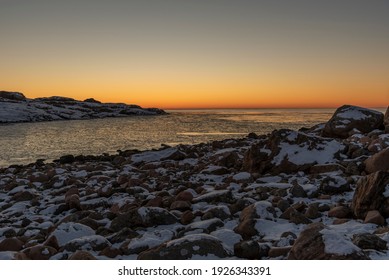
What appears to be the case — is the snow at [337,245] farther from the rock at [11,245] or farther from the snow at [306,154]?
the snow at [306,154]

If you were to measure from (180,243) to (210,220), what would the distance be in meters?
1.42

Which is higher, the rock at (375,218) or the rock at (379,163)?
the rock at (379,163)

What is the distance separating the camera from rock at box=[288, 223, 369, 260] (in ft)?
12.1

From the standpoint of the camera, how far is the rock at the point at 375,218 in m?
5.20

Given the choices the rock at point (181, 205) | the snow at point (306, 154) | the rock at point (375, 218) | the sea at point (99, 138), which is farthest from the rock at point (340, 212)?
the sea at point (99, 138)

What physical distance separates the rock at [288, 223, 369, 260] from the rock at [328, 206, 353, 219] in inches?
69.9

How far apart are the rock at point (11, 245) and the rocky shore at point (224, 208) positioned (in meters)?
0.02

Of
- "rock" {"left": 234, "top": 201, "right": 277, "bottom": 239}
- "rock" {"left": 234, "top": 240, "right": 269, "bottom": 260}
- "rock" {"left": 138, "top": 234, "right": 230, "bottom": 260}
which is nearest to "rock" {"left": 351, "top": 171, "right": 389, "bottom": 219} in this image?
"rock" {"left": 234, "top": 201, "right": 277, "bottom": 239}

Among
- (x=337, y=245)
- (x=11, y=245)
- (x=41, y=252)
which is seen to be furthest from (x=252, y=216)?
(x=11, y=245)

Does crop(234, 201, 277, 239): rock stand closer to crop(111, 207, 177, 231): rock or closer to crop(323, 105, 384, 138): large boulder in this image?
crop(111, 207, 177, 231): rock
